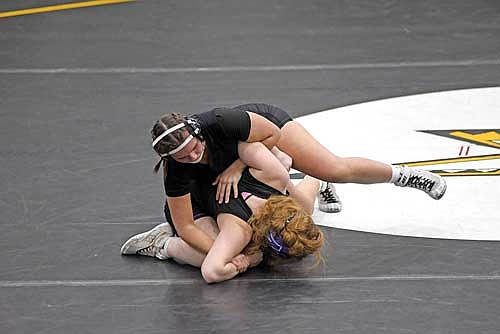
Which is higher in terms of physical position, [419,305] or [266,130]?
[266,130]

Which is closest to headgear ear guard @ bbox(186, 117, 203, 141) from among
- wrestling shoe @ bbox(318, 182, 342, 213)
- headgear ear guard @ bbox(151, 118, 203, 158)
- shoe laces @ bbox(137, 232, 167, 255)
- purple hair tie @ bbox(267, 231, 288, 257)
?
headgear ear guard @ bbox(151, 118, 203, 158)

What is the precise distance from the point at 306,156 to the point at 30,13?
4.40m

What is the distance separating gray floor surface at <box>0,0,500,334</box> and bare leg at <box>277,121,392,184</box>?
0.83 ft

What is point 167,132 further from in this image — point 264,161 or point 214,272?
point 214,272

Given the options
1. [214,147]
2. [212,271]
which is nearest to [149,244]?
[212,271]

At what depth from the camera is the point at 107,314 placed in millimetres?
4098

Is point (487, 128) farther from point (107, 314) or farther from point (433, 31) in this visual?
point (107, 314)

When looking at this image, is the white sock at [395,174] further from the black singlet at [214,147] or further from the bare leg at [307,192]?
the black singlet at [214,147]

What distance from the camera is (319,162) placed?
4684 millimetres

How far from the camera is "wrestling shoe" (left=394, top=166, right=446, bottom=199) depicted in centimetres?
490

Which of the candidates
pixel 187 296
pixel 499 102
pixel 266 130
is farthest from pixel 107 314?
pixel 499 102

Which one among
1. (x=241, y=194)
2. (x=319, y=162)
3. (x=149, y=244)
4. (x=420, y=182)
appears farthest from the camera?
(x=420, y=182)

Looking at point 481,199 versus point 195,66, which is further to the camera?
point 195,66

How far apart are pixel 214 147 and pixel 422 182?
1.06 m
